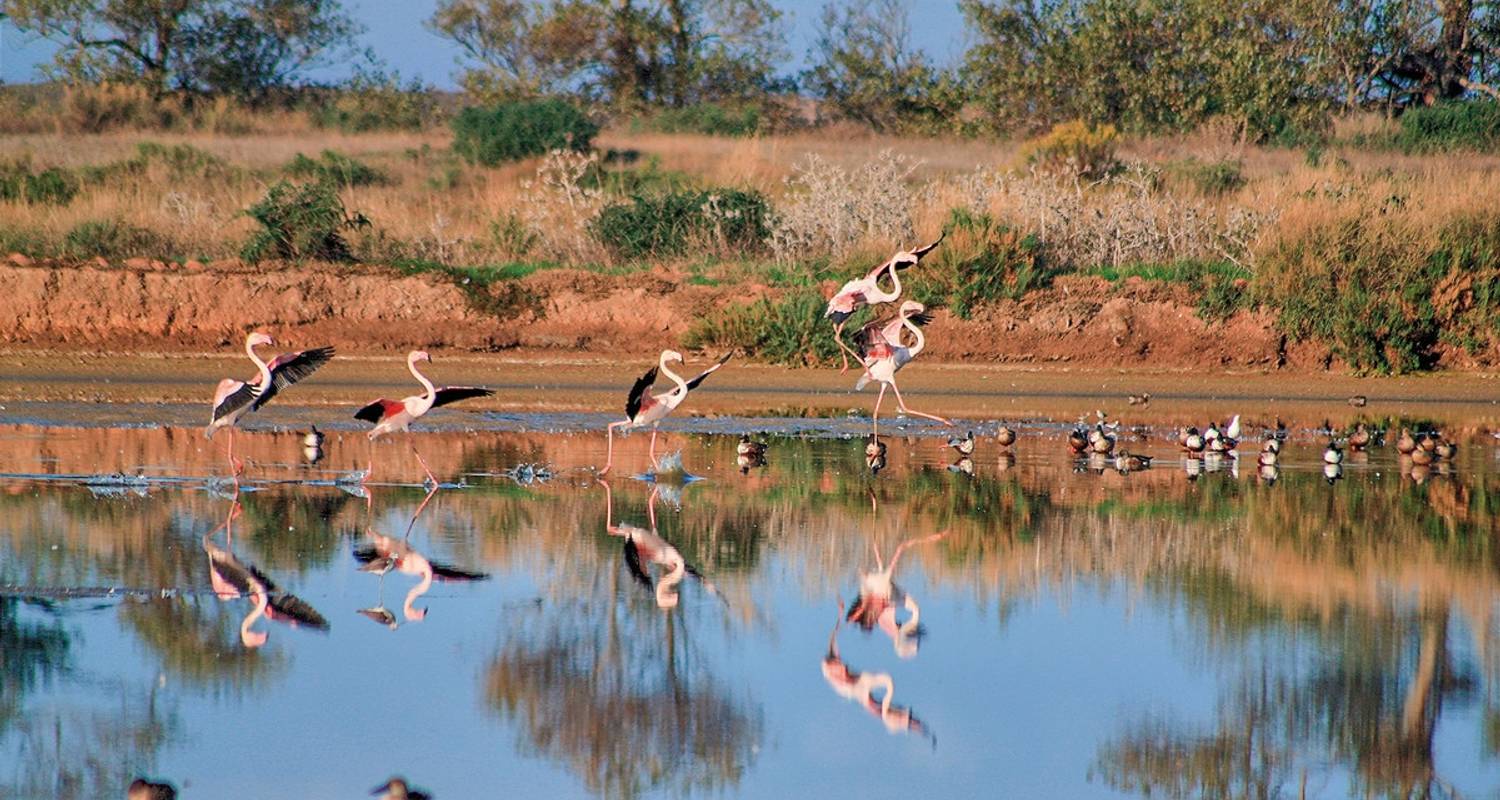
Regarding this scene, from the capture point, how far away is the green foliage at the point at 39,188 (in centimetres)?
2614

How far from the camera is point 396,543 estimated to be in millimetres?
9391

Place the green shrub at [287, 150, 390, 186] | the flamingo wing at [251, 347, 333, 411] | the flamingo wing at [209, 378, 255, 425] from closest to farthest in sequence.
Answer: the flamingo wing at [209, 378, 255, 425] < the flamingo wing at [251, 347, 333, 411] < the green shrub at [287, 150, 390, 186]

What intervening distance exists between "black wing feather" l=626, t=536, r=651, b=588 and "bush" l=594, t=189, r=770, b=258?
14073 millimetres

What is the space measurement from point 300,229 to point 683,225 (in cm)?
477

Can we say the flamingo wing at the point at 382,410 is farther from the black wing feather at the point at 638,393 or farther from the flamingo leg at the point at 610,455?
the black wing feather at the point at 638,393

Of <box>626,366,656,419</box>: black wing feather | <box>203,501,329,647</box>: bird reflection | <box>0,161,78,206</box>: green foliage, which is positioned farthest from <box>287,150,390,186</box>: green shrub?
<box>203,501,329,647</box>: bird reflection

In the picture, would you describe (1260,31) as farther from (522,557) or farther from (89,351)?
(522,557)

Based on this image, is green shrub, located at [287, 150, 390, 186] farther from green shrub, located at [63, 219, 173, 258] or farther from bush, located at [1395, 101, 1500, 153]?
bush, located at [1395, 101, 1500, 153]

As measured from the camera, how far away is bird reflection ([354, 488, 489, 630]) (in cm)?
780

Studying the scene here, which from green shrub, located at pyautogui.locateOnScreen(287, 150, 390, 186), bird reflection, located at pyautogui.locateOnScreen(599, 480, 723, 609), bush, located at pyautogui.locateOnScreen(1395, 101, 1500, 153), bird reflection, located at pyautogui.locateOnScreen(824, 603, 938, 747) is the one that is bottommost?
bird reflection, located at pyautogui.locateOnScreen(824, 603, 938, 747)

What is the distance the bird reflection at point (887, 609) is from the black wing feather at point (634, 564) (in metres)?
1.00

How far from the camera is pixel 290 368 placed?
42.6 feet

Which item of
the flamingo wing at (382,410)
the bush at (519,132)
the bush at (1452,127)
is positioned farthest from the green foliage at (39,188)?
the bush at (1452,127)

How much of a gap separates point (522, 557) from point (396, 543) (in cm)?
72
